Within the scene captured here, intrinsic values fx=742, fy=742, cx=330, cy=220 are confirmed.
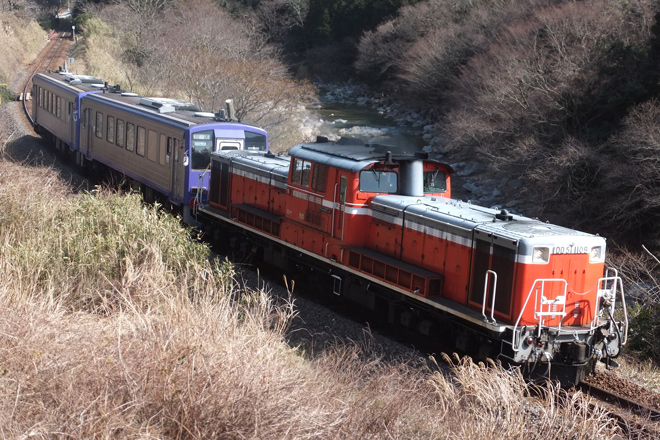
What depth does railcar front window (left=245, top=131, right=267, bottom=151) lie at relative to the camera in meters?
19.4

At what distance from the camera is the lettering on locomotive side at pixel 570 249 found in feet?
34.8

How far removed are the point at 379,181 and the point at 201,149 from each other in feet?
22.8

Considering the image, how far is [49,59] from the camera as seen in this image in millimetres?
56344

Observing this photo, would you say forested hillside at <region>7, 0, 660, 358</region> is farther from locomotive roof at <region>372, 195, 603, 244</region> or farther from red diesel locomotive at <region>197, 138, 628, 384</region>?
red diesel locomotive at <region>197, 138, 628, 384</region>

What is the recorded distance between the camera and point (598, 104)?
30891 millimetres

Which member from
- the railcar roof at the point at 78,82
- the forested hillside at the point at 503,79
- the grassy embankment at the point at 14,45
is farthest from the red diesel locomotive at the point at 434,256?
the grassy embankment at the point at 14,45

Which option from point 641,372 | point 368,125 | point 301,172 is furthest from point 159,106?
point 368,125

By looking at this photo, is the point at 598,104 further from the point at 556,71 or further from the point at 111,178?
the point at 111,178

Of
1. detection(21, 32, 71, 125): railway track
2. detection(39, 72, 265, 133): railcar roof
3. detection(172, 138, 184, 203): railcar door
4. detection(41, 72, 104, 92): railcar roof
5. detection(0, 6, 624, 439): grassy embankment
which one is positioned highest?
detection(21, 32, 71, 125): railway track

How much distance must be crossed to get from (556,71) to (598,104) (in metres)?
2.71

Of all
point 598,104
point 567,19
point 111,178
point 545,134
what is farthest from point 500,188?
point 111,178

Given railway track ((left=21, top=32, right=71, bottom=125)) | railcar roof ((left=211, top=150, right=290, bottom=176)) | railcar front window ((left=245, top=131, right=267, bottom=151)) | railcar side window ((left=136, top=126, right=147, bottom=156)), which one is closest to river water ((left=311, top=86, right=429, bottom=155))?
railway track ((left=21, top=32, right=71, bottom=125))

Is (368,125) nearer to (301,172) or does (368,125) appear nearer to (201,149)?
(201,149)

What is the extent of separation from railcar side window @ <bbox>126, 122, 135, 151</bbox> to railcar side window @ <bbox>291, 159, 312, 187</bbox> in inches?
334
